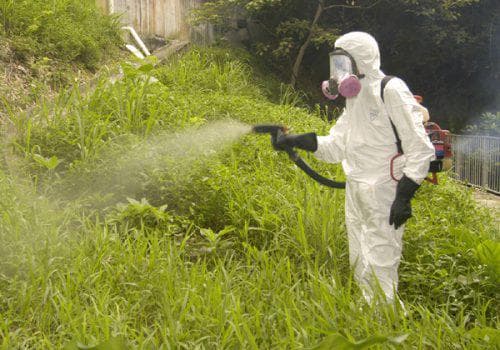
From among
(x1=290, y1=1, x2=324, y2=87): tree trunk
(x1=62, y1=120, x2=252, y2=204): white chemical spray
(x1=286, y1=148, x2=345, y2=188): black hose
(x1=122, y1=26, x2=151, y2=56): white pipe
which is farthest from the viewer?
(x1=290, y1=1, x2=324, y2=87): tree trunk

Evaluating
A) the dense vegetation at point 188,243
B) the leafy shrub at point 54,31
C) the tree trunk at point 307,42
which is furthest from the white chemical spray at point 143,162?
the tree trunk at point 307,42

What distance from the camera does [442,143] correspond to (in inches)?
119

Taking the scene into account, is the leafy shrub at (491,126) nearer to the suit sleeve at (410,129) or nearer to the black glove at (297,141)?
the black glove at (297,141)

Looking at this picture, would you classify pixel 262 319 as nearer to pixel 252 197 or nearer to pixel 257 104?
pixel 252 197

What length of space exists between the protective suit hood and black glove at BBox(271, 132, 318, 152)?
44 centimetres

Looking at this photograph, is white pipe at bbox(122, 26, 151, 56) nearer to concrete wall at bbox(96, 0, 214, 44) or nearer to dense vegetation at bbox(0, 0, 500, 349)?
concrete wall at bbox(96, 0, 214, 44)

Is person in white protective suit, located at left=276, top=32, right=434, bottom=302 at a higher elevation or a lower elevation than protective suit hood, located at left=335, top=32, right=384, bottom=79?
lower

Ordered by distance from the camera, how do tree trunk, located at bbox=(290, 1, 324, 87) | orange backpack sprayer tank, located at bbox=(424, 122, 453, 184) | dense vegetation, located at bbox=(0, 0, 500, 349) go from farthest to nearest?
1. tree trunk, located at bbox=(290, 1, 324, 87)
2. orange backpack sprayer tank, located at bbox=(424, 122, 453, 184)
3. dense vegetation, located at bbox=(0, 0, 500, 349)

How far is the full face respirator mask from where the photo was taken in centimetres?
299

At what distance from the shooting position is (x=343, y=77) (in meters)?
3.03

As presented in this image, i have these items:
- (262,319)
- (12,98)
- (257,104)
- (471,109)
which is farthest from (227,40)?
(262,319)

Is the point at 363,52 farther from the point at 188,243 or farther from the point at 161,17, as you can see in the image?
the point at 161,17

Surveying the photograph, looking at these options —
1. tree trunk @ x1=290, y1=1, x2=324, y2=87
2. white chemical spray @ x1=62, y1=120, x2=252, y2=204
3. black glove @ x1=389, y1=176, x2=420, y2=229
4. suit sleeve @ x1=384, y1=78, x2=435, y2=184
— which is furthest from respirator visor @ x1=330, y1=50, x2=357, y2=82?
tree trunk @ x1=290, y1=1, x2=324, y2=87

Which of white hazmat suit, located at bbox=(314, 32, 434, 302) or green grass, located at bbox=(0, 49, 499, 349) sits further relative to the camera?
white hazmat suit, located at bbox=(314, 32, 434, 302)
